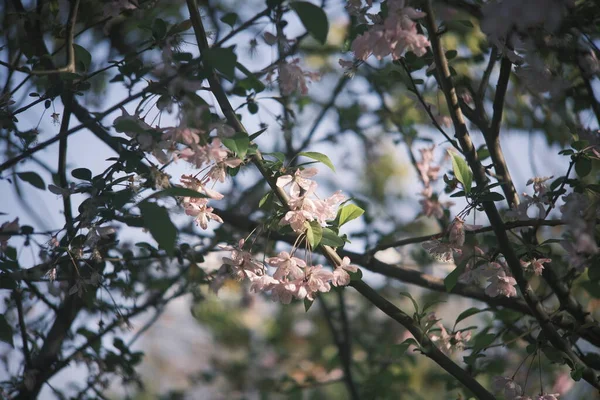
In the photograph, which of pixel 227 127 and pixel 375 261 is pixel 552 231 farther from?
pixel 227 127

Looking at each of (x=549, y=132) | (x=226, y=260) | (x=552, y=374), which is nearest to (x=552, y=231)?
(x=552, y=374)

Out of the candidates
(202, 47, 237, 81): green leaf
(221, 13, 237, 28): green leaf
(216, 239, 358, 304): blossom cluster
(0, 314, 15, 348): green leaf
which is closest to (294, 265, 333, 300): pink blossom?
(216, 239, 358, 304): blossom cluster

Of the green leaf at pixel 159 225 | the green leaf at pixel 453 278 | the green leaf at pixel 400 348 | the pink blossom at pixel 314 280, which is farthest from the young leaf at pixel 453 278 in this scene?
the green leaf at pixel 159 225

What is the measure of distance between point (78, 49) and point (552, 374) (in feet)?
6.39

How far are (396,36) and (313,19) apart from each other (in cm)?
14

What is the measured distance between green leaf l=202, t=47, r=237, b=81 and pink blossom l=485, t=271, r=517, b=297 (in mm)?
603

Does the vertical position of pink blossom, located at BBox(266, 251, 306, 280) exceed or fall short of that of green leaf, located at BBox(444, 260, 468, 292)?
it falls short

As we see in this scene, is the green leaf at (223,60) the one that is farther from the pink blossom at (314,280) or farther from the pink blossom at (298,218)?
the pink blossom at (314,280)

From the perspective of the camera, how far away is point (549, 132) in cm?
174

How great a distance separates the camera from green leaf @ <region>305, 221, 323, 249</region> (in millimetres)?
870

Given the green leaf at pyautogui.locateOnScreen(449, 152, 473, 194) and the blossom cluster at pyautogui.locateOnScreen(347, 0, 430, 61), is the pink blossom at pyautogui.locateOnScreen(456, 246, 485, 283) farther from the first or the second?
the blossom cluster at pyautogui.locateOnScreen(347, 0, 430, 61)

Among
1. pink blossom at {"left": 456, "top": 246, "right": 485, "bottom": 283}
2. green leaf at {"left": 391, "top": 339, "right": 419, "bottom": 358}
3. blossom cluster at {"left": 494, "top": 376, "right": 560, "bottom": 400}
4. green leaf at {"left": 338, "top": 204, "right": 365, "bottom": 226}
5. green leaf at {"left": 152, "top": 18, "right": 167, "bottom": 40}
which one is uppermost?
green leaf at {"left": 152, "top": 18, "right": 167, "bottom": 40}

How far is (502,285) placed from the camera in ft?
3.34

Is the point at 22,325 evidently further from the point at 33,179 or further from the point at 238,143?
the point at 238,143
